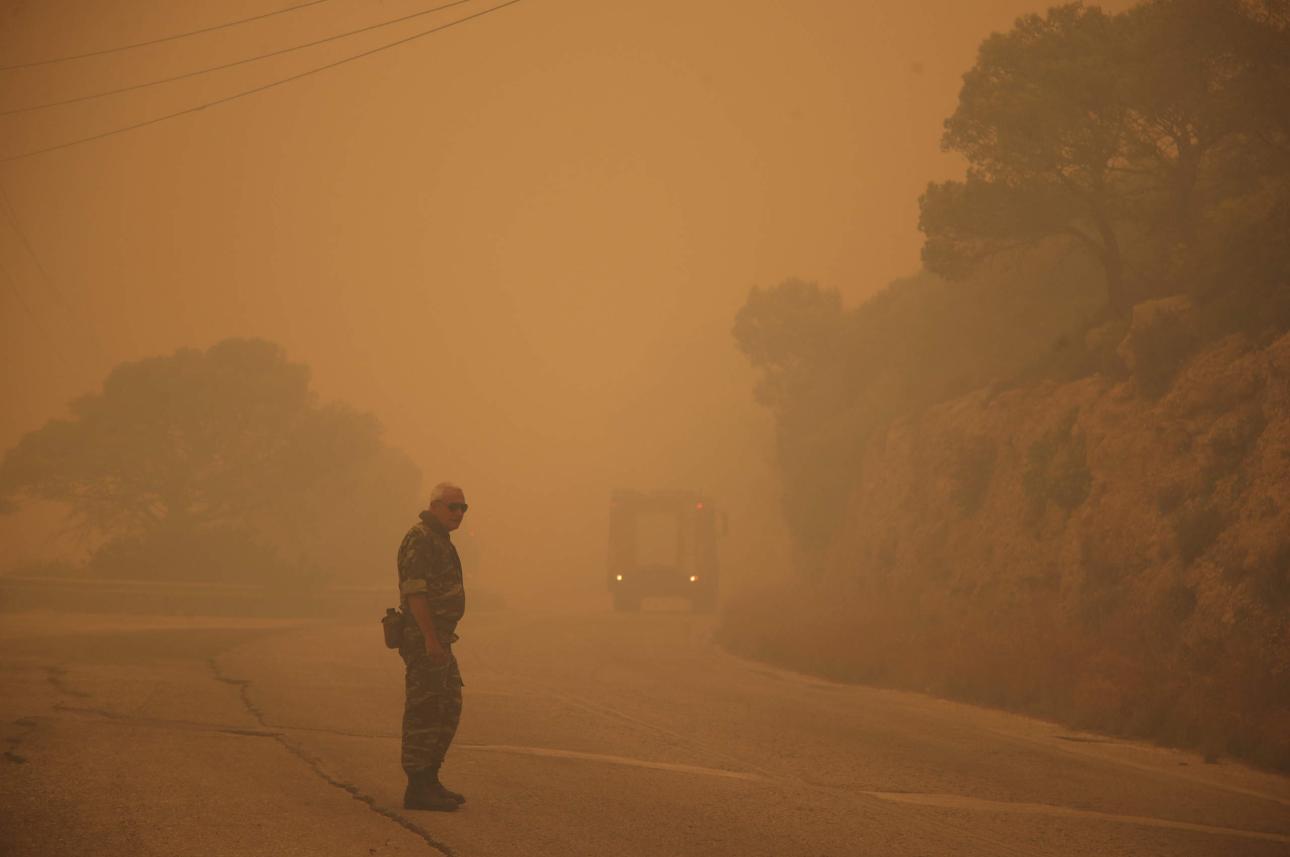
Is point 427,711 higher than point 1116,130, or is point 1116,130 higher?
point 1116,130

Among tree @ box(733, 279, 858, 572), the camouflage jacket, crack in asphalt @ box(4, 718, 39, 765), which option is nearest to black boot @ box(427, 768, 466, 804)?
the camouflage jacket

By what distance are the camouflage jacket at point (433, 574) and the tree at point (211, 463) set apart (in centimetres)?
3007

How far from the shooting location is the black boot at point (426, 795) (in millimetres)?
6516

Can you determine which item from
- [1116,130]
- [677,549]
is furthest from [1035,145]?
[677,549]

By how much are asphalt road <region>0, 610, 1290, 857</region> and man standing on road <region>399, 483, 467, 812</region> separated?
280mm

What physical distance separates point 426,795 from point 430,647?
93 cm

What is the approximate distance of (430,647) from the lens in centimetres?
674

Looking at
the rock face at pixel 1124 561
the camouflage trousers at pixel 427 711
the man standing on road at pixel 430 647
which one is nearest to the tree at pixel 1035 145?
the rock face at pixel 1124 561

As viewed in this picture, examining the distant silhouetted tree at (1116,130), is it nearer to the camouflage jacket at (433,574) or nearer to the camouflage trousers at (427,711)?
the camouflage jacket at (433,574)

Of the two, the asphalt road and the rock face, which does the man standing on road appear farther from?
the rock face

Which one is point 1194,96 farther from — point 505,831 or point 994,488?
point 505,831

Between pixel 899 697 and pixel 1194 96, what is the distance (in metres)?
14.4

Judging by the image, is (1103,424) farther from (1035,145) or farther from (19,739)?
(19,739)

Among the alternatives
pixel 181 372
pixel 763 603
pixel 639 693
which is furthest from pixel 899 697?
pixel 181 372
